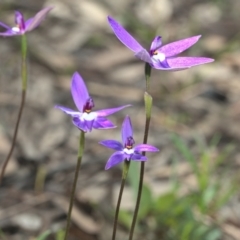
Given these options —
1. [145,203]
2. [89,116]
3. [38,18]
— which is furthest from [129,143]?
[145,203]

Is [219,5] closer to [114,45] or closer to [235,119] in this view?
[114,45]

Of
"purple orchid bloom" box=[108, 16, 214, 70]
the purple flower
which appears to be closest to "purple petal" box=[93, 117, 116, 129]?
the purple flower

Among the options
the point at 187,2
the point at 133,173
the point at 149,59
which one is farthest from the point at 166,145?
the point at 187,2

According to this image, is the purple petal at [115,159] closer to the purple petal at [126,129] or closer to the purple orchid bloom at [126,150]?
the purple orchid bloom at [126,150]

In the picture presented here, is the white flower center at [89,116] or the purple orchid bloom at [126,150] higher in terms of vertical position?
the white flower center at [89,116]

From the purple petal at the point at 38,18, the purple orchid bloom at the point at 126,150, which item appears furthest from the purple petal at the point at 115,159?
the purple petal at the point at 38,18
